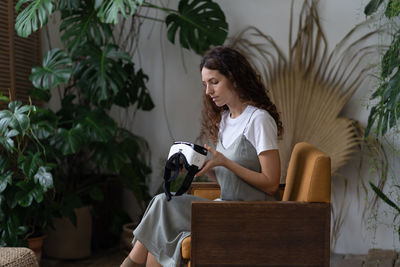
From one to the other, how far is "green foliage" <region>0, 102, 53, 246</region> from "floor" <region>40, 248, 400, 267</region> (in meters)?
0.49

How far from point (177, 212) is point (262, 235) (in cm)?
35

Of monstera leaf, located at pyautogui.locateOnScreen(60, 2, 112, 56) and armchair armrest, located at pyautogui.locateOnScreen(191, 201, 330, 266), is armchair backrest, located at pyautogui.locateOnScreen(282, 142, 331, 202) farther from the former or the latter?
monstera leaf, located at pyautogui.locateOnScreen(60, 2, 112, 56)

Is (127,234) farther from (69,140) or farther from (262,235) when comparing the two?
(262,235)

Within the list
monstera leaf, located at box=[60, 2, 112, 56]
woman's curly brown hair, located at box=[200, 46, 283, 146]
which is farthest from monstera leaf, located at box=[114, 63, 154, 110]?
woman's curly brown hair, located at box=[200, 46, 283, 146]

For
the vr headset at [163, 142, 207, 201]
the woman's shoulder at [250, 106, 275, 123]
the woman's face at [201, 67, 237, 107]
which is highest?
the woman's face at [201, 67, 237, 107]

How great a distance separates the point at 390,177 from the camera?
317 cm

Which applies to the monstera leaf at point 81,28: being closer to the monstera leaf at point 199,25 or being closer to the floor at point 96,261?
the monstera leaf at point 199,25

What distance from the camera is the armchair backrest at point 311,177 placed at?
1.76 metres

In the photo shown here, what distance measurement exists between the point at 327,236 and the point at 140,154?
2094mm


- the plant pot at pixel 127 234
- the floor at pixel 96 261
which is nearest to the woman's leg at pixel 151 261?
the plant pot at pixel 127 234

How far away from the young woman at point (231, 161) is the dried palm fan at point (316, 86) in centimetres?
123

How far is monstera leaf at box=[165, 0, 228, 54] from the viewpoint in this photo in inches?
127

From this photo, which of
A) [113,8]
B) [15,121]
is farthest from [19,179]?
[113,8]

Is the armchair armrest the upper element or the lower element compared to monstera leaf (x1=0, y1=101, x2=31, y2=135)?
lower
